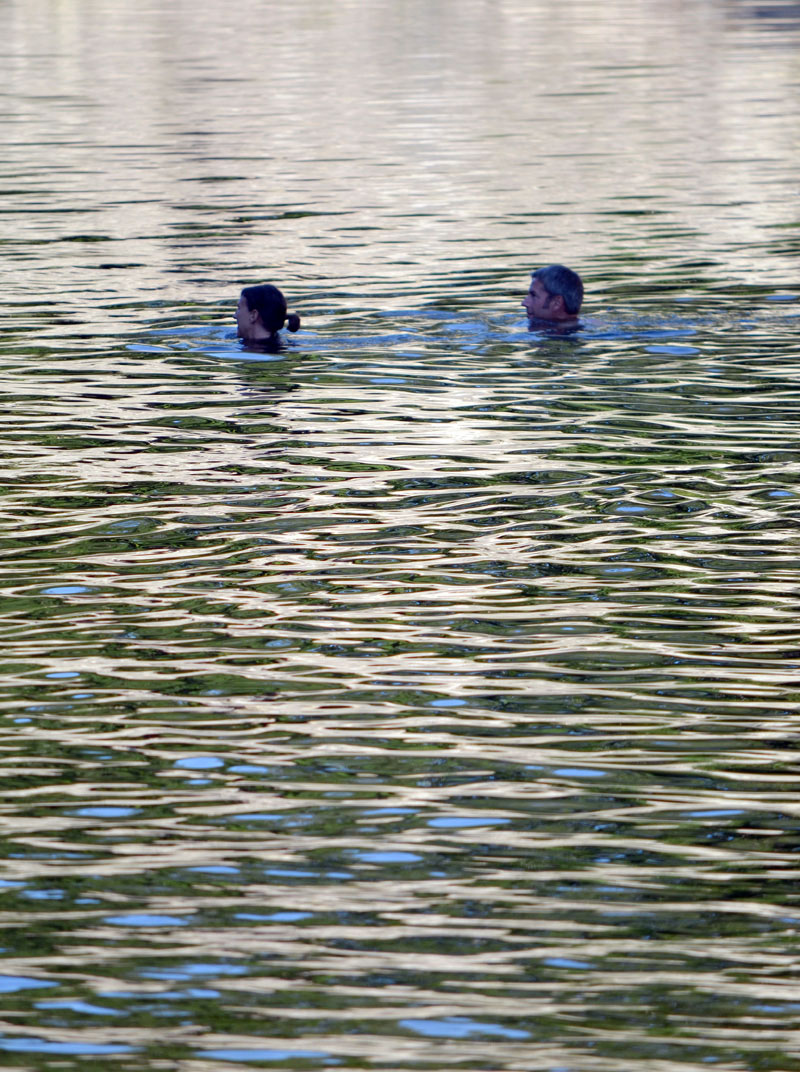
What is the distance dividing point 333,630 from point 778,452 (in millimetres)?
5753

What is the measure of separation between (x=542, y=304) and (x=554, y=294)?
0.60 ft

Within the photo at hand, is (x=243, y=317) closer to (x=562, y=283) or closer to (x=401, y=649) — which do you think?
(x=562, y=283)

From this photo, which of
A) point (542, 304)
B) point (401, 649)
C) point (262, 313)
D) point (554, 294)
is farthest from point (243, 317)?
point (401, 649)

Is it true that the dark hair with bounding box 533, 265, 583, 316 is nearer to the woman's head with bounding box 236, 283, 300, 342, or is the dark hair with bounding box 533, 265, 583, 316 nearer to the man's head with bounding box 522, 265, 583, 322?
the man's head with bounding box 522, 265, 583, 322

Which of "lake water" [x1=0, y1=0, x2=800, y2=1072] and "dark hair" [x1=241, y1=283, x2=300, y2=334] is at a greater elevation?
"dark hair" [x1=241, y1=283, x2=300, y2=334]

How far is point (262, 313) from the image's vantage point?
1991 cm

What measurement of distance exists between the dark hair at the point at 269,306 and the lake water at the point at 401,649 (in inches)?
22.2

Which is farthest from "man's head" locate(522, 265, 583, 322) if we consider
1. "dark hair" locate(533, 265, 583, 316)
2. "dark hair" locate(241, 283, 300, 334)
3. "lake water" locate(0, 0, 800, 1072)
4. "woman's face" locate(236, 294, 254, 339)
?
"woman's face" locate(236, 294, 254, 339)

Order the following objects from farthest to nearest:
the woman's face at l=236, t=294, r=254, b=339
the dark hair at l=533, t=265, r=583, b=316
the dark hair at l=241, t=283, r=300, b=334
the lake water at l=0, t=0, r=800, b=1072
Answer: the dark hair at l=533, t=265, r=583, b=316
the woman's face at l=236, t=294, r=254, b=339
the dark hair at l=241, t=283, r=300, b=334
the lake water at l=0, t=0, r=800, b=1072

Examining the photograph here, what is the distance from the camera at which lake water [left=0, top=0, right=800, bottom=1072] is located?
24.3 feet

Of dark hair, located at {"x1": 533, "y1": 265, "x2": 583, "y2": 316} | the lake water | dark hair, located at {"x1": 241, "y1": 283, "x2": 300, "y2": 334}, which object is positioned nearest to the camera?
the lake water

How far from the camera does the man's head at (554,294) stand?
20266 mm

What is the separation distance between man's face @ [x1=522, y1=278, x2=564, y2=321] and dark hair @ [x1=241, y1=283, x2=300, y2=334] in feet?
8.67

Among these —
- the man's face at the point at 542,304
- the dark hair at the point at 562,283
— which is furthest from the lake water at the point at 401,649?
the dark hair at the point at 562,283
